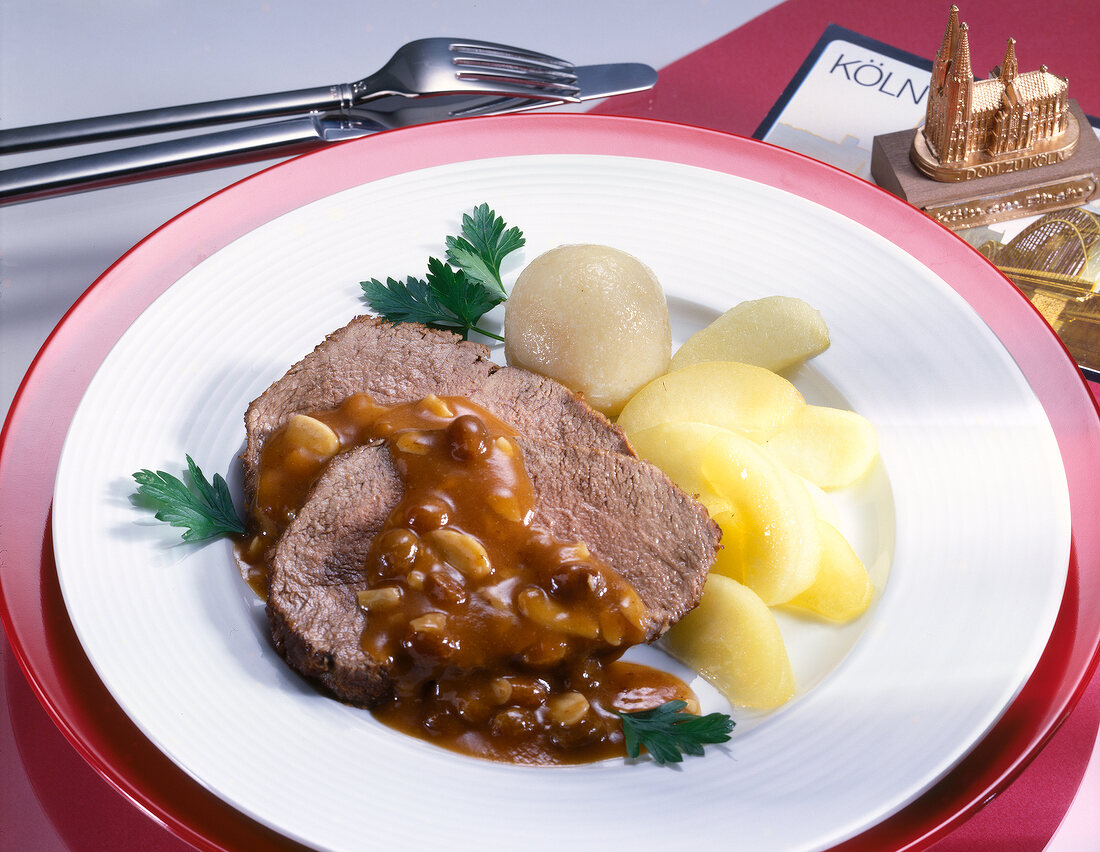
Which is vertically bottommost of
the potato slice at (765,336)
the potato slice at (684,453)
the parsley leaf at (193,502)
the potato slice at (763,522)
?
the potato slice at (763,522)

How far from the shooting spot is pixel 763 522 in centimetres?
216

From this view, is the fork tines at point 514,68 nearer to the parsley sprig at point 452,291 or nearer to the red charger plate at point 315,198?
the red charger plate at point 315,198

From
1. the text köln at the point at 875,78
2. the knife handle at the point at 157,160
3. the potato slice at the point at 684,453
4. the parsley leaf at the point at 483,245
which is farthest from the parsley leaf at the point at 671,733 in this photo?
the text köln at the point at 875,78

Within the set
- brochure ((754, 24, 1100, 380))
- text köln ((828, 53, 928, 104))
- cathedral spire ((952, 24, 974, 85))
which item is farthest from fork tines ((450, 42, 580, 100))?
cathedral spire ((952, 24, 974, 85))

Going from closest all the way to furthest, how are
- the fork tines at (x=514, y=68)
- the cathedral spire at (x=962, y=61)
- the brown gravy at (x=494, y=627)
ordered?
the brown gravy at (x=494, y=627) → the cathedral spire at (x=962, y=61) → the fork tines at (x=514, y=68)

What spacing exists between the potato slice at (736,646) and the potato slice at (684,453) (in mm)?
200

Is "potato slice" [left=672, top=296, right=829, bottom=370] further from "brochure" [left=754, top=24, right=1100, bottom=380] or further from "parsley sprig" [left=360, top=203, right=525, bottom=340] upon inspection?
"brochure" [left=754, top=24, right=1100, bottom=380]

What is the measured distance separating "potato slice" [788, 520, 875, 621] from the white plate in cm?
4

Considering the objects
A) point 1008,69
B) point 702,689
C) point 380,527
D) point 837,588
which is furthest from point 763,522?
point 1008,69

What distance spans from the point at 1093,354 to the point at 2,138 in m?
3.37

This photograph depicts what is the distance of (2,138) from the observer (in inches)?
121

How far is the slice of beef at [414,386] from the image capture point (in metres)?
2.40

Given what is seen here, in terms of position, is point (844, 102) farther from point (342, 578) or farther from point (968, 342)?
point (342, 578)

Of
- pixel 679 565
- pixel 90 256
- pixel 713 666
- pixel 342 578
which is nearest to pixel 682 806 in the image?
pixel 713 666
